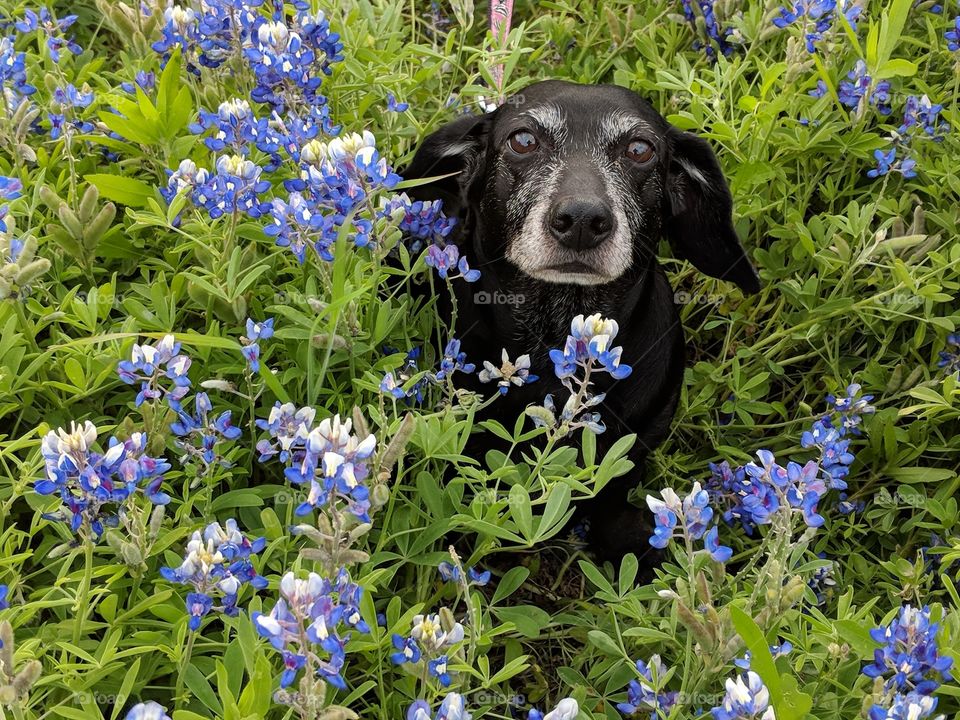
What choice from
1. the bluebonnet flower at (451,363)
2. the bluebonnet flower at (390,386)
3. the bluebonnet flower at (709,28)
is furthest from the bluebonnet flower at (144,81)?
the bluebonnet flower at (709,28)

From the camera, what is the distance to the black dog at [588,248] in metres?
2.62

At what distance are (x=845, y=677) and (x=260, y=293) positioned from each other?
153cm

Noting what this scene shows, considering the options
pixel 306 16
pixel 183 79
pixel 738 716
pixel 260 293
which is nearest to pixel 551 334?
pixel 260 293

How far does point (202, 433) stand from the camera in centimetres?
196

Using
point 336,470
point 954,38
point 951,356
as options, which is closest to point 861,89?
point 954,38

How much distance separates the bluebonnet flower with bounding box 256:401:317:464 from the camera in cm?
179

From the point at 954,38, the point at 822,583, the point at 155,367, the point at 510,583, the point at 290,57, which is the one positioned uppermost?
the point at 954,38

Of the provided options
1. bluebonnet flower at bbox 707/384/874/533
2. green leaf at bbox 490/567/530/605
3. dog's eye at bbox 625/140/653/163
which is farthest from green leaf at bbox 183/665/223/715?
dog's eye at bbox 625/140/653/163

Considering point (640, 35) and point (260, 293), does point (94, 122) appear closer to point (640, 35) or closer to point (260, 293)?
point (260, 293)

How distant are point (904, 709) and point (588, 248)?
134 centimetres

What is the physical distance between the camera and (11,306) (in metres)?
2.13

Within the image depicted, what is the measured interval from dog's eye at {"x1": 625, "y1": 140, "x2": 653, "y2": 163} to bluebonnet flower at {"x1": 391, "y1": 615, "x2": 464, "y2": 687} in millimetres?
1531

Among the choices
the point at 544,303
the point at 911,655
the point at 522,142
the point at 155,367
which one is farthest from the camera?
the point at 544,303

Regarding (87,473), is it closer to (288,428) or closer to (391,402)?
(288,428)
